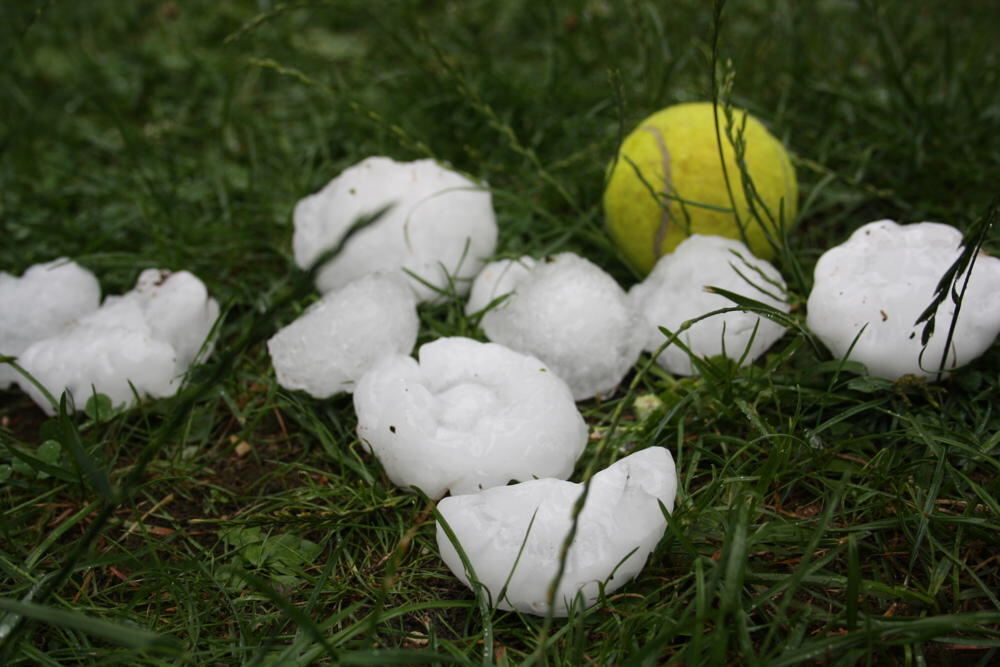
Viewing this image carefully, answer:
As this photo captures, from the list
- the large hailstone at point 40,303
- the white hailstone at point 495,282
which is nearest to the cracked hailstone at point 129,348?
the large hailstone at point 40,303

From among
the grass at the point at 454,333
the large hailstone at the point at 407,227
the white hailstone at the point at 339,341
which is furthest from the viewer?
the large hailstone at the point at 407,227

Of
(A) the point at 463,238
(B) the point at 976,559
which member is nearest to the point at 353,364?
(A) the point at 463,238

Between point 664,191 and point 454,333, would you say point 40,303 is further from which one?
point 664,191

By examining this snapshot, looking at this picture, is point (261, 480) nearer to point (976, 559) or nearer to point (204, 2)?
point (976, 559)

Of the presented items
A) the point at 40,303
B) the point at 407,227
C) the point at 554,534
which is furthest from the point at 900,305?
the point at 40,303

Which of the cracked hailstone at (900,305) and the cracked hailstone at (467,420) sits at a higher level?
the cracked hailstone at (900,305)

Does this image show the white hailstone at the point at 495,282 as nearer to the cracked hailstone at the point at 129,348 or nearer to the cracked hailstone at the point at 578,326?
the cracked hailstone at the point at 578,326

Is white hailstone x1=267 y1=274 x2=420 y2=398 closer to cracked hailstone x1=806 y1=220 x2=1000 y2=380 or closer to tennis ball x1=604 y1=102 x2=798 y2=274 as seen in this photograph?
tennis ball x1=604 y1=102 x2=798 y2=274

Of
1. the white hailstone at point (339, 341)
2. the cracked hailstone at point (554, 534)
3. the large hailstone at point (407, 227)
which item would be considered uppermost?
the large hailstone at point (407, 227)
